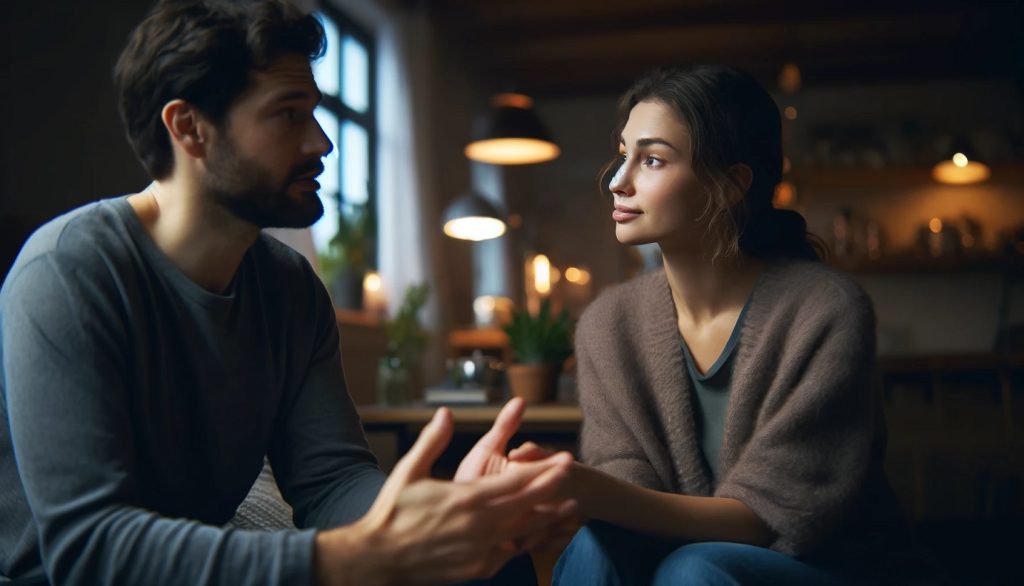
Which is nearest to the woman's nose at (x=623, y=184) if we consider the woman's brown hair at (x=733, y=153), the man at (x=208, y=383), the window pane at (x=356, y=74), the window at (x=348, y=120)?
the woman's brown hair at (x=733, y=153)

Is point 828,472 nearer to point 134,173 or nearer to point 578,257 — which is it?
point 134,173

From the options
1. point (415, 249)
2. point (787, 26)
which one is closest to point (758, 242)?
point (415, 249)

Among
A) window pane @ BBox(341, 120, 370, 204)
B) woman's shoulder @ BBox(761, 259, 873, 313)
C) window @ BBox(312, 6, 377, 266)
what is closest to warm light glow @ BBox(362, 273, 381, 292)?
window @ BBox(312, 6, 377, 266)

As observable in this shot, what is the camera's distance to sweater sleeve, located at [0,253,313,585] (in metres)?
0.98

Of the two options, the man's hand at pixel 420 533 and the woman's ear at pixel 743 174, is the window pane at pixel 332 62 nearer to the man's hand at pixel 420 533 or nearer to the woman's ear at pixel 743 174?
the woman's ear at pixel 743 174

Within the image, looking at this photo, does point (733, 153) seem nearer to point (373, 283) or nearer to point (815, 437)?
point (815, 437)

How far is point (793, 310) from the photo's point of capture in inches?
56.7

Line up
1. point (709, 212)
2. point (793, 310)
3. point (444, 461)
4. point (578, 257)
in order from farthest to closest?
point (578, 257) < point (444, 461) < point (709, 212) < point (793, 310)

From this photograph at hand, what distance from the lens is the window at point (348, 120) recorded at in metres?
4.87

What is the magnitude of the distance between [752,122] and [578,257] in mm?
6839

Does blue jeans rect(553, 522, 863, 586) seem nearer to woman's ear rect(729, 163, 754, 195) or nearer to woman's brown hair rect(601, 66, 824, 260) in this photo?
woman's brown hair rect(601, 66, 824, 260)

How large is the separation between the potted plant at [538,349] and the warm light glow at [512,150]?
154cm

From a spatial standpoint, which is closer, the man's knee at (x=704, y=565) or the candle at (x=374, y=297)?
the man's knee at (x=704, y=565)

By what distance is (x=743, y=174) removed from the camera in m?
1.58
